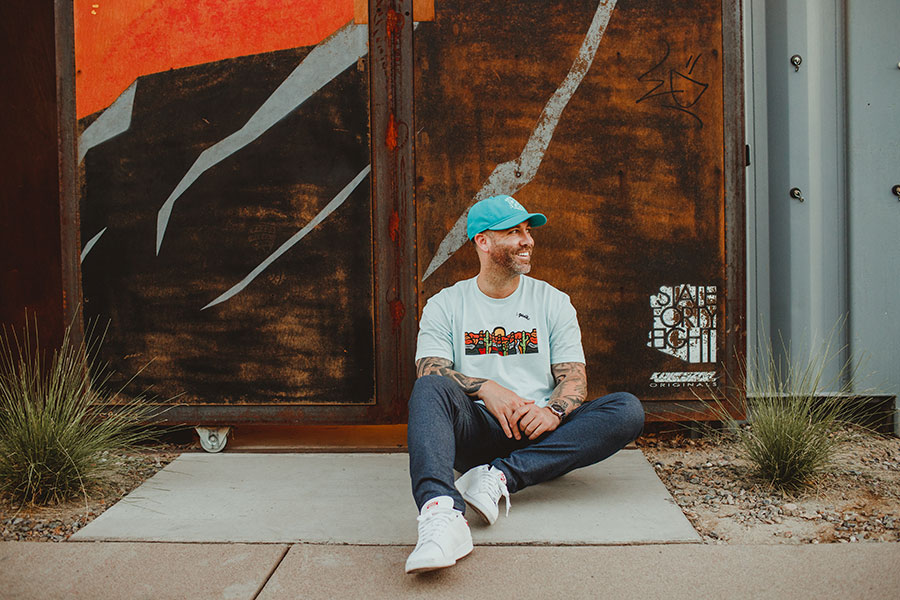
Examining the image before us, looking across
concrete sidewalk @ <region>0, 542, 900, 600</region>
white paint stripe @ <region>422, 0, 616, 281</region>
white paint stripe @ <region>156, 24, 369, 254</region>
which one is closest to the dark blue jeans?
concrete sidewalk @ <region>0, 542, 900, 600</region>

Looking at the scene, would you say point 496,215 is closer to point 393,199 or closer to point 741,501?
point 393,199

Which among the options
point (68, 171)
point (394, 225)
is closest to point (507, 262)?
point (394, 225)

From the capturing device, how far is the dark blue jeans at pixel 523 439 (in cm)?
242

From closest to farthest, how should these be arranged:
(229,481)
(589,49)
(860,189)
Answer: (229,481) < (589,49) < (860,189)

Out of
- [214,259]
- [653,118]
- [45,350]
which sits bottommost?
[45,350]

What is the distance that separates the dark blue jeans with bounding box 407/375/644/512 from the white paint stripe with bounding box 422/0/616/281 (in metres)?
1.09

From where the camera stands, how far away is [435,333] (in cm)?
283

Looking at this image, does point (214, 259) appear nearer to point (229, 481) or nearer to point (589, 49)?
point (229, 481)

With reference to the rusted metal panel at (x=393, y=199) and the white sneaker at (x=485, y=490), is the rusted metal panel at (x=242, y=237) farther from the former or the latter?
the white sneaker at (x=485, y=490)

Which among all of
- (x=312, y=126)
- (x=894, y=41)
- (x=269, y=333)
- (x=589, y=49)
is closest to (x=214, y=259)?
(x=269, y=333)

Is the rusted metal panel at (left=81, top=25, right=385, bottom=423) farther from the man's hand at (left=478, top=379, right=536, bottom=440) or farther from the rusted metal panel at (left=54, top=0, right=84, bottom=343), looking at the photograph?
the man's hand at (left=478, top=379, right=536, bottom=440)

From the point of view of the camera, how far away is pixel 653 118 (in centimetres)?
327

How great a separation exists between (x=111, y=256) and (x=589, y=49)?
2.64 metres

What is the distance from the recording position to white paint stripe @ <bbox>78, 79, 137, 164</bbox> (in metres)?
3.36
